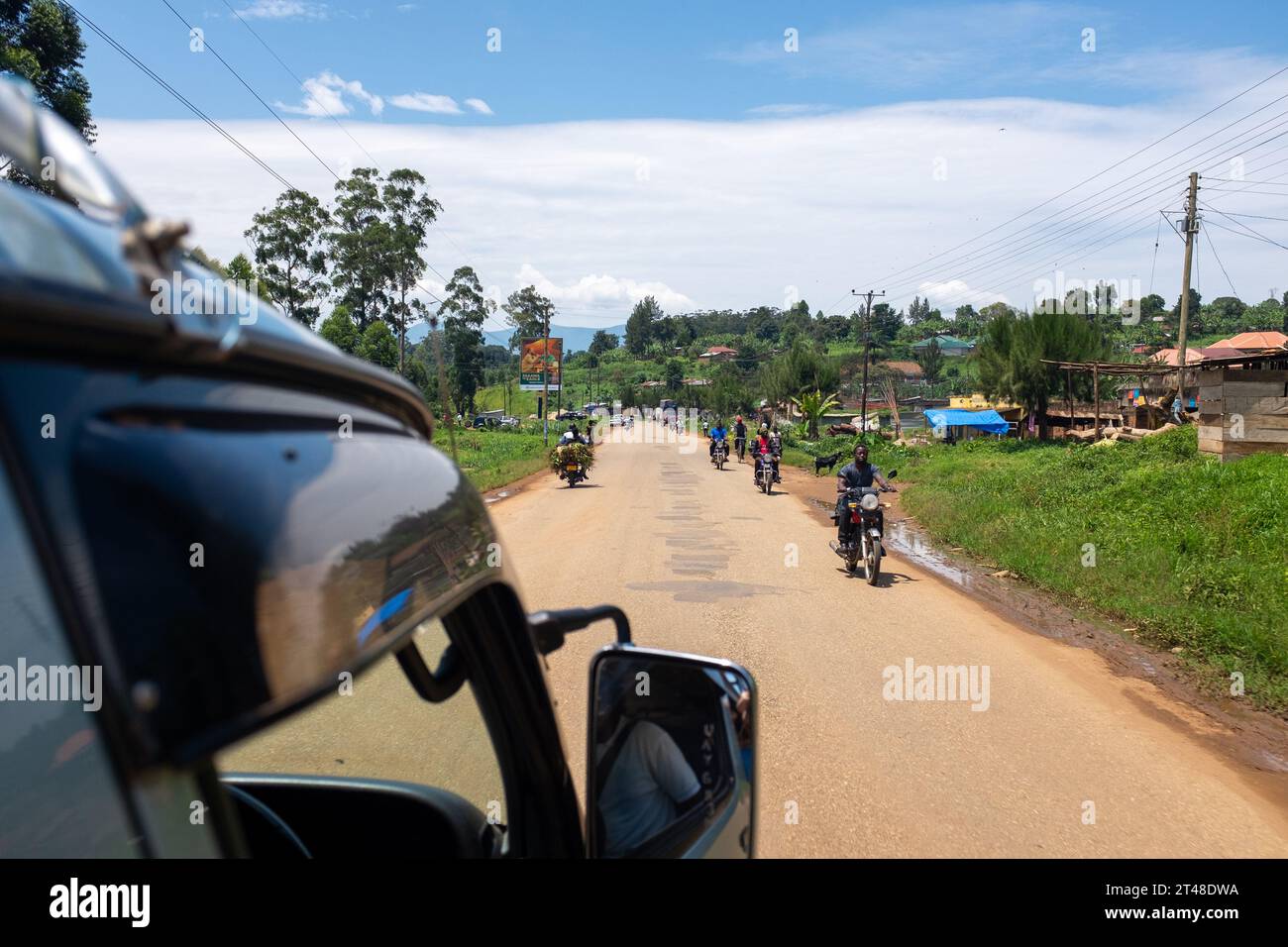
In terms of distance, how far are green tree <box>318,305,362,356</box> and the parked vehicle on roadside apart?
122 ft

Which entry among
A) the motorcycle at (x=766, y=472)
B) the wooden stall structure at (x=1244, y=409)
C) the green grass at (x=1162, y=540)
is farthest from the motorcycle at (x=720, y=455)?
the wooden stall structure at (x=1244, y=409)

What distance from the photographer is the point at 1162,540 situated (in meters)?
11.7

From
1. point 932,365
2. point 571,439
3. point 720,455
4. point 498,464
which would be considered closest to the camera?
point 571,439

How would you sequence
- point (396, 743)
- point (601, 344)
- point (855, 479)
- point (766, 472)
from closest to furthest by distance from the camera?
point (396, 743)
point (855, 479)
point (766, 472)
point (601, 344)

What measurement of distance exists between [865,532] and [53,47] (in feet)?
47.0

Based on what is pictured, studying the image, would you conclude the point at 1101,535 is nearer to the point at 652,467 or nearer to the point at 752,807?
A: the point at 752,807

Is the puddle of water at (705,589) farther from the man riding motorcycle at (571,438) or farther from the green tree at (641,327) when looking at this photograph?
the green tree at (641,327)

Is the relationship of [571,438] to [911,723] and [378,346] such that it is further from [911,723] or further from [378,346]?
[911,723]

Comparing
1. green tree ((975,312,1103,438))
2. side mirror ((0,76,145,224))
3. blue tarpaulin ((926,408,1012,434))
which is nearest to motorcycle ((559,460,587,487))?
green tree ((975,312,1103,438))

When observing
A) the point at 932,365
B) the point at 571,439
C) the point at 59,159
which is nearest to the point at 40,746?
the point at 59,159

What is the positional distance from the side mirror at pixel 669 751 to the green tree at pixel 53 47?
15.0 metres

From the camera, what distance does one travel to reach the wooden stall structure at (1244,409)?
16031mm

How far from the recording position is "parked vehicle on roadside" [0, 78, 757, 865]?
29.9 inches
